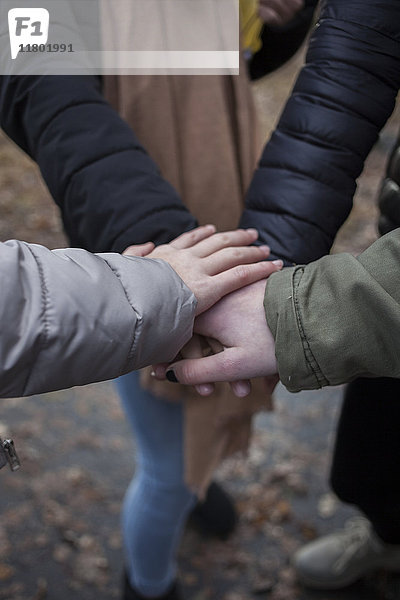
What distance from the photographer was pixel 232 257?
157 cm

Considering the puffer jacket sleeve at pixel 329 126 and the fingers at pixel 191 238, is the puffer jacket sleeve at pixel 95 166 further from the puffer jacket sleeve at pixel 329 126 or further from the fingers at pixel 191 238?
the puffer jacket sleeve at pixel 329 126

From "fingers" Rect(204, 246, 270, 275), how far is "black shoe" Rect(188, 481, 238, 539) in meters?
1.57

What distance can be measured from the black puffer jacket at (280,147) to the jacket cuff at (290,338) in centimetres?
27

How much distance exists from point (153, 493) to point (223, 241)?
993 mm

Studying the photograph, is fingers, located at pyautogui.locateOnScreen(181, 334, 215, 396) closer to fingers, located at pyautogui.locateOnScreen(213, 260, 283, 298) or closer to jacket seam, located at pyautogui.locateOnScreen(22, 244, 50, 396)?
fingers, located at pyautogui.locateOnScreen(213, 260, 283, 298)

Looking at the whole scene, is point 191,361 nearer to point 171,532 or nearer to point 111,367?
point 111,367

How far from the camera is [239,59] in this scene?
1.82m

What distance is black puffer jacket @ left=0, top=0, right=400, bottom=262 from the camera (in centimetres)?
162

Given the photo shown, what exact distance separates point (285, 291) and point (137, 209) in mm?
445

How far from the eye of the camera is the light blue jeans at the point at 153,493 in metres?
2.00

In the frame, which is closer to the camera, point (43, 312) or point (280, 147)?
point (43, 312)

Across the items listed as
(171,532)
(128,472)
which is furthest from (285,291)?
(128,472)
